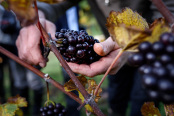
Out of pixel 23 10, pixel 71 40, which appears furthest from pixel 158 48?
pixel 71 40

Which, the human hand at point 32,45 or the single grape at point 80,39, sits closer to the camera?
the single grape at point 80,39

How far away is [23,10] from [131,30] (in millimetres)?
319

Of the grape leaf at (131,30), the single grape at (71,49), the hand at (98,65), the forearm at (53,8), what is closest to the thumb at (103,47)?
the hand at (98,65)

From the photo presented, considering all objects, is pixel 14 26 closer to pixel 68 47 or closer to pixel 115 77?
pixel 115 77

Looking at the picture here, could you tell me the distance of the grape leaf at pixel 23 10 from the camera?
45 cm

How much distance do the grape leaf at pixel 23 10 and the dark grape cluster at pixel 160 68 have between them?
0.31 m

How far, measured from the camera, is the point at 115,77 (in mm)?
2744

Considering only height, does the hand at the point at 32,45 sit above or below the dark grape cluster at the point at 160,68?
above

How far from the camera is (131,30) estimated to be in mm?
549

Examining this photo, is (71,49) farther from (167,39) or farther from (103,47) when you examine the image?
(167,39)

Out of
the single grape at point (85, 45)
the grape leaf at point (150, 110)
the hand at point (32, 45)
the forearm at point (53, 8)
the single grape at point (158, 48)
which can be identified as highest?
the forearm at point (53, 8)

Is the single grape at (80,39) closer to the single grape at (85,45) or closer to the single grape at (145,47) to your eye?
the single grape at (85,45)

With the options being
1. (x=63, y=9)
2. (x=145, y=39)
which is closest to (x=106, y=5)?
(x=63, y=9)

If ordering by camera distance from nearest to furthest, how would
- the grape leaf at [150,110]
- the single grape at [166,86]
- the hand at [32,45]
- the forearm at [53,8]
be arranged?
the single grape at [166,86], the grape leaf at [150,110], the hand at [32,45], the forearm at [53,8]
